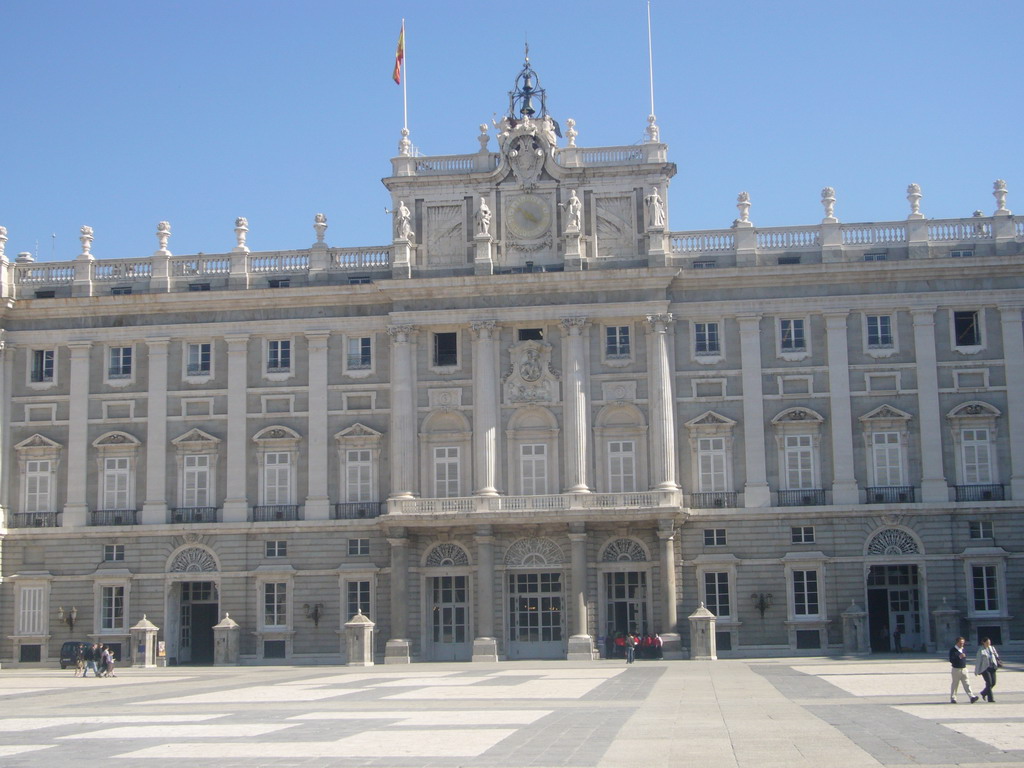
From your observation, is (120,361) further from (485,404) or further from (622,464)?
(622,464)

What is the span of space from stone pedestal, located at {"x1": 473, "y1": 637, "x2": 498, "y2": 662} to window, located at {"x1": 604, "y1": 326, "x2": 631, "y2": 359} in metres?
12.5

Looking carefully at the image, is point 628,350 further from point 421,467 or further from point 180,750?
point 180,750

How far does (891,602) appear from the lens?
53750mm

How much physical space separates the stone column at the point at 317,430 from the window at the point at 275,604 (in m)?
3.08

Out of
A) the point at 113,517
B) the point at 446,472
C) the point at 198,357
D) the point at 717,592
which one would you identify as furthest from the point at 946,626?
the point at 113,517

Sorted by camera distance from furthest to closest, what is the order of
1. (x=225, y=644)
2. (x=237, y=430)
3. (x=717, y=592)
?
(x=237, y=430) → (x=717, y=592) → (x=225, y=644)

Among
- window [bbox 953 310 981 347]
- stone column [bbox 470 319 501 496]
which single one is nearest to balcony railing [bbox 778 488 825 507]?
window [bbox 953 310 981 347]

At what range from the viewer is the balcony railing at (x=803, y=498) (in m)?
54.2

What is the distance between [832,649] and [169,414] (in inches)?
1136

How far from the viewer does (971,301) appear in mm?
54469

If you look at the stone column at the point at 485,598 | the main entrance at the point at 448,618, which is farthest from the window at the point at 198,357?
the stone column at the point at 485,598

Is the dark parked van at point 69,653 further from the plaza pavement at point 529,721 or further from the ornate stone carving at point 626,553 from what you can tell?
the ornate stone carving at point 626,553

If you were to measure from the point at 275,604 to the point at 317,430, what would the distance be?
290 inches

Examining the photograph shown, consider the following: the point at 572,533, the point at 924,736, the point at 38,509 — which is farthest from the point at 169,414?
the point at 924,736
